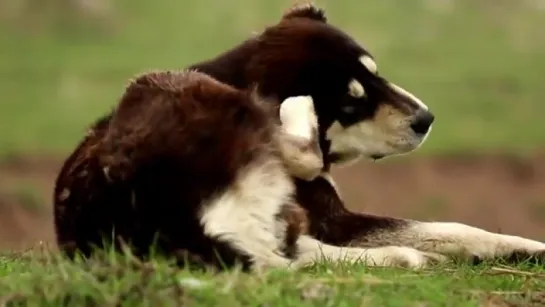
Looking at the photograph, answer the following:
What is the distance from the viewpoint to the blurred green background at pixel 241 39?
19.7 meters

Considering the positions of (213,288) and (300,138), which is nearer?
(213,288)

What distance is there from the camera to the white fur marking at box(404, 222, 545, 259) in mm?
6121

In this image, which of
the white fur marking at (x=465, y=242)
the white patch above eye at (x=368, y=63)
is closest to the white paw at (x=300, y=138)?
the white patch above eye at (x=368, y=63)

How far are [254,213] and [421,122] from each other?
1590mm

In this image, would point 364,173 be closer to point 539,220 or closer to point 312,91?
point 539,220

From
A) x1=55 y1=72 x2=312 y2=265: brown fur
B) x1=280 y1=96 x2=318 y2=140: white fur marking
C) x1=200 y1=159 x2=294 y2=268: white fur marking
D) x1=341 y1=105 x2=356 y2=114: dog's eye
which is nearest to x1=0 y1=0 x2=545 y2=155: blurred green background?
x1=341 y1=105 x2=356 y2=114: dog's eye

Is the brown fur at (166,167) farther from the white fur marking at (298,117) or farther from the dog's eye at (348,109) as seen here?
the dog's eye at (348,109)

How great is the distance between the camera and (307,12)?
22.2 feet

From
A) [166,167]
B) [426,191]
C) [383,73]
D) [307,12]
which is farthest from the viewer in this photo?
[383,73]

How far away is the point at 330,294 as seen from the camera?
4512mm

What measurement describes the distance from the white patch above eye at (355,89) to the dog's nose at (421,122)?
1.26ft

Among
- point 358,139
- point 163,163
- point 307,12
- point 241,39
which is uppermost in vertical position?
point 241,39

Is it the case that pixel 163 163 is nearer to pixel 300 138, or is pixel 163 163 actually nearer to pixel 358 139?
pixel 300 138

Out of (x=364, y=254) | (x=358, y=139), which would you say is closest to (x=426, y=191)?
(x=358, y=139)
